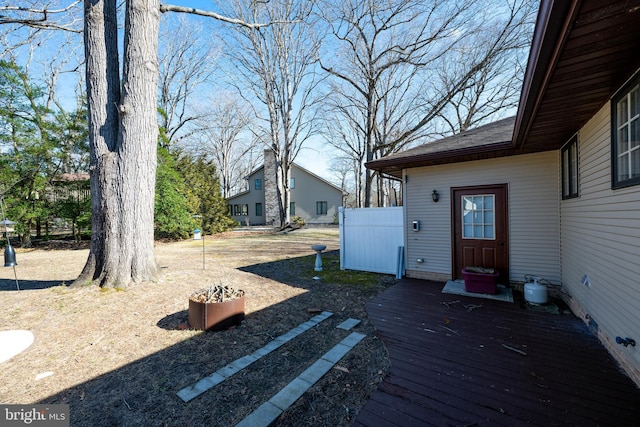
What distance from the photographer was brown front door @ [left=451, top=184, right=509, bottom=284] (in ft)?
16.4

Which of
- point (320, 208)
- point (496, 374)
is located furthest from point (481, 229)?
point (320, 208)

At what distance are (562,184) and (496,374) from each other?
3848 millimetres

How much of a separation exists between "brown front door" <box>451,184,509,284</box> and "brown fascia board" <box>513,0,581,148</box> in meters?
2.49

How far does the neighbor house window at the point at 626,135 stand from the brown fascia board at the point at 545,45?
63 cm

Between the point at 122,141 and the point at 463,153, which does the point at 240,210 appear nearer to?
the point at 122,141

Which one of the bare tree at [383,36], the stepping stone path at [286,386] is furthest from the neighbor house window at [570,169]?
the bare tree at [383,36]

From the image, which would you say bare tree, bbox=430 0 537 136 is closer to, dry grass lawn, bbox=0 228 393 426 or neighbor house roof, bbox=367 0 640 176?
neighbor house roof, bbox=367 0 640 176

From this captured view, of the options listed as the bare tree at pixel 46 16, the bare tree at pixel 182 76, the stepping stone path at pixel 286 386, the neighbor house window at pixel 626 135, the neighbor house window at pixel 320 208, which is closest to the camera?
the stepping stone path at pixel 286 386

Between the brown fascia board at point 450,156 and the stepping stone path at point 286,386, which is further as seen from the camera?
the brown fascia board at point 450,156

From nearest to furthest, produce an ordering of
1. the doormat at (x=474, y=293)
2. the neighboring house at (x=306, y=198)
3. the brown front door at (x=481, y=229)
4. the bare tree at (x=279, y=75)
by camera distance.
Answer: the doormat at (x=474, y=293) < the brown front door at (x=481, y=229) < the bare tree at (x=279, y=75) < the neighboring house at (x=306, y=198)

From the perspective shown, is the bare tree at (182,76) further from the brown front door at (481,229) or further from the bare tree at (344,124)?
the brown front door at (481,229)

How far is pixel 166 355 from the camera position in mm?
2729

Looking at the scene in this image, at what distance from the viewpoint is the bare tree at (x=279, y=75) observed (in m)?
14.2

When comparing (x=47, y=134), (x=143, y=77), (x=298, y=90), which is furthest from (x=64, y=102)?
(x=143, y=77)
